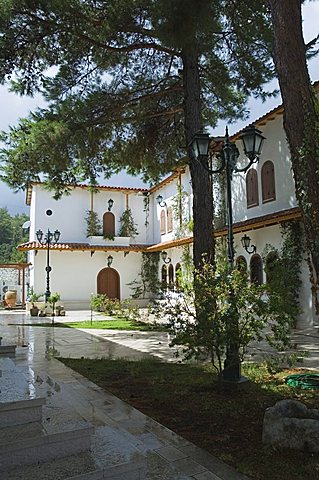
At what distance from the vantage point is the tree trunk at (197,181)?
9641mm

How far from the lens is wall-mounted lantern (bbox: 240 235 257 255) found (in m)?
13.7

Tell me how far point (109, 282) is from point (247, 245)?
38.9ft

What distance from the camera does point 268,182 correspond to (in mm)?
13523

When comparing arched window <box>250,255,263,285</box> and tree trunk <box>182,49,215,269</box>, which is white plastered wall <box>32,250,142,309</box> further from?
tree trunk <box>182,49,215,269</box>

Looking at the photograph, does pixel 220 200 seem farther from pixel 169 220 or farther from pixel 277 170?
pixel 169 220

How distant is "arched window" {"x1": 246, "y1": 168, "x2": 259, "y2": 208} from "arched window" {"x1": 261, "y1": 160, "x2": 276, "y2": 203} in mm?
433

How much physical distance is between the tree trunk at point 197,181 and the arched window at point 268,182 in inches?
159

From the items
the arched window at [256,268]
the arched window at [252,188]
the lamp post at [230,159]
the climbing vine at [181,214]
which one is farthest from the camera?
the climbing vine at [181,214]

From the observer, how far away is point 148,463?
3.15 m

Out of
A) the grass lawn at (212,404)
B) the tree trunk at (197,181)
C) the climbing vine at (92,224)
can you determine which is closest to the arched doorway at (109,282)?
the climbing vine at (92,224)

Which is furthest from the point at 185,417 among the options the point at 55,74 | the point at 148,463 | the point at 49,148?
the point at 55,74

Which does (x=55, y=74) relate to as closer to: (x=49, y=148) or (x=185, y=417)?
(x=49, y=148)

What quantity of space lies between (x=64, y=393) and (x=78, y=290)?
719 inches

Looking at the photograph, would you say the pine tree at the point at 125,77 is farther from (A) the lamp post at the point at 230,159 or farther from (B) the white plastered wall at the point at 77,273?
(B) the white plastered wall at the point at 77,273
